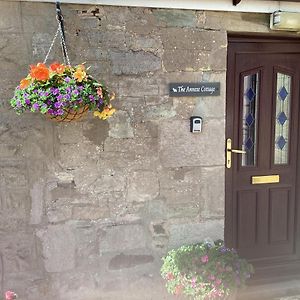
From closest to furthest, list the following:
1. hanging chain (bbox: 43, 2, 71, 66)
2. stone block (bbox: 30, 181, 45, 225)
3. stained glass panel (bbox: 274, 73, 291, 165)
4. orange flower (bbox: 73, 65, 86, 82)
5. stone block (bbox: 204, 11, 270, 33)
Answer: orange flower (bbox: 73, 65, 86, 82)
hanging chain (bbox: 43, 2, 71, 66)
stone block (bbox: 30, 181, 45, 225)
stone block (bbox: 204, 11, 270, 33)
stained glass panel (bbox: 274, 73, 291, 165)

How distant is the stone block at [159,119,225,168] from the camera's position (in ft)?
12.4

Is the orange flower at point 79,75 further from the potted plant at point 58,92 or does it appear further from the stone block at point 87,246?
the stone block at point 87,246

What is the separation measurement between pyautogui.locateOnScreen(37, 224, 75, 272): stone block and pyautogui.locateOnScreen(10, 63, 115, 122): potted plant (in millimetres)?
1066

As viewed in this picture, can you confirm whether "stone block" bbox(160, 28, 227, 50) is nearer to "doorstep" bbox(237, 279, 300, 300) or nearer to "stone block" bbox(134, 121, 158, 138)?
"stone block" bbox(134, 121, 158, 138)

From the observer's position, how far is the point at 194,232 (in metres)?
3.91

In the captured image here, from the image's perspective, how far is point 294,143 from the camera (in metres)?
4.36

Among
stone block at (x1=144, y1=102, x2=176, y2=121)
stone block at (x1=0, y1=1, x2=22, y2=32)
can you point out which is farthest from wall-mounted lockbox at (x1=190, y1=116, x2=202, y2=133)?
stone block at (x1=0, y1=1, x2=22, y2=32)

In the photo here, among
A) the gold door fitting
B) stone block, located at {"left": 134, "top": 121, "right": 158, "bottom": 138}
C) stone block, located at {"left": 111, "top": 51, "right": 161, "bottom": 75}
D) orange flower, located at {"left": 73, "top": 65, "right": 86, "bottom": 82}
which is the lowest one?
the gold door fitting

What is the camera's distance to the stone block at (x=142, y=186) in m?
3.73

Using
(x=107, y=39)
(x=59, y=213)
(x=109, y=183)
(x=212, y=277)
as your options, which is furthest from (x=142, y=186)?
(x=107, y=39)

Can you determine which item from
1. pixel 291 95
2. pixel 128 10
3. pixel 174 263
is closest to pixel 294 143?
pixel 291 95

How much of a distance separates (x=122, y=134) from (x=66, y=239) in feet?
3.33

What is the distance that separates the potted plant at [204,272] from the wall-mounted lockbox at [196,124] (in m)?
1.01

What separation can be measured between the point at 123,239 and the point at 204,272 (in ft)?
2.59
